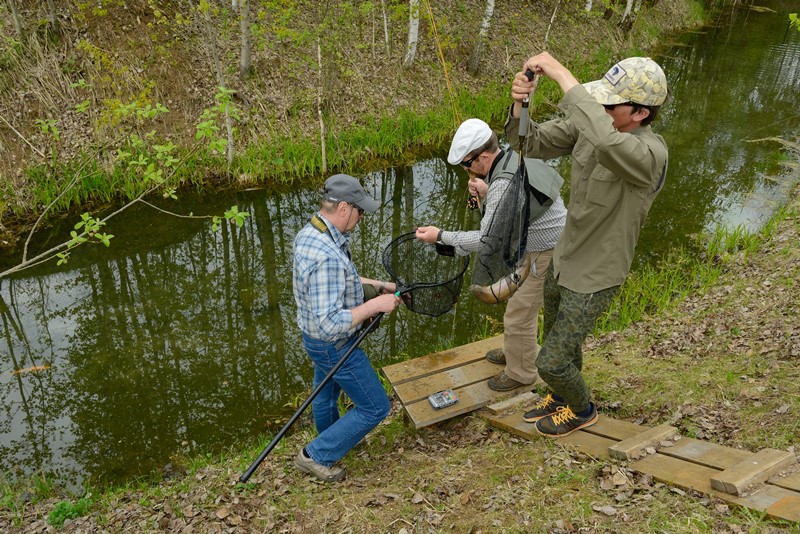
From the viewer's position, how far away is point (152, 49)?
11086 millimetres

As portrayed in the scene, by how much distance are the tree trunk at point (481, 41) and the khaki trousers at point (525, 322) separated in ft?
35.3

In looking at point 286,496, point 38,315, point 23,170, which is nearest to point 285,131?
point 23,170

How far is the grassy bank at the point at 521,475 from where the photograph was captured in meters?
3.21

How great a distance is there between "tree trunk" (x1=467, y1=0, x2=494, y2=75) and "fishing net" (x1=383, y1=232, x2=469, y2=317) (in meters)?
10.5

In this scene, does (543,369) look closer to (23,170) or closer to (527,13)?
(23,170)

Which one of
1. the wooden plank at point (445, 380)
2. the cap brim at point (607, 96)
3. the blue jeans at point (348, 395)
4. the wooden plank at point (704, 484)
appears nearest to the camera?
the wooden plank at point (704, 484)

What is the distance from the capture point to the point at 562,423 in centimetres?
398

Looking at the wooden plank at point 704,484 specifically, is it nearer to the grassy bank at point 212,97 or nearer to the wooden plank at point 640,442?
the wooden plank at point 640,442

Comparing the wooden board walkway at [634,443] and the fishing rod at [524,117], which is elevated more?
the fishing rod at [524,117]

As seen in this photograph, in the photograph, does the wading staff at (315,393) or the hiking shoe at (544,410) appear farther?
the hiking shoe at (544,410)

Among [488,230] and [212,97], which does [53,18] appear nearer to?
[212,97]

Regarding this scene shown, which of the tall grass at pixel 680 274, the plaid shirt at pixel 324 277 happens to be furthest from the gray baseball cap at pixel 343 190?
the tall grass at pixel 680 274

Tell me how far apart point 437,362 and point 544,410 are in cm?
117

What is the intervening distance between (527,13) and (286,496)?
54.5 feet
